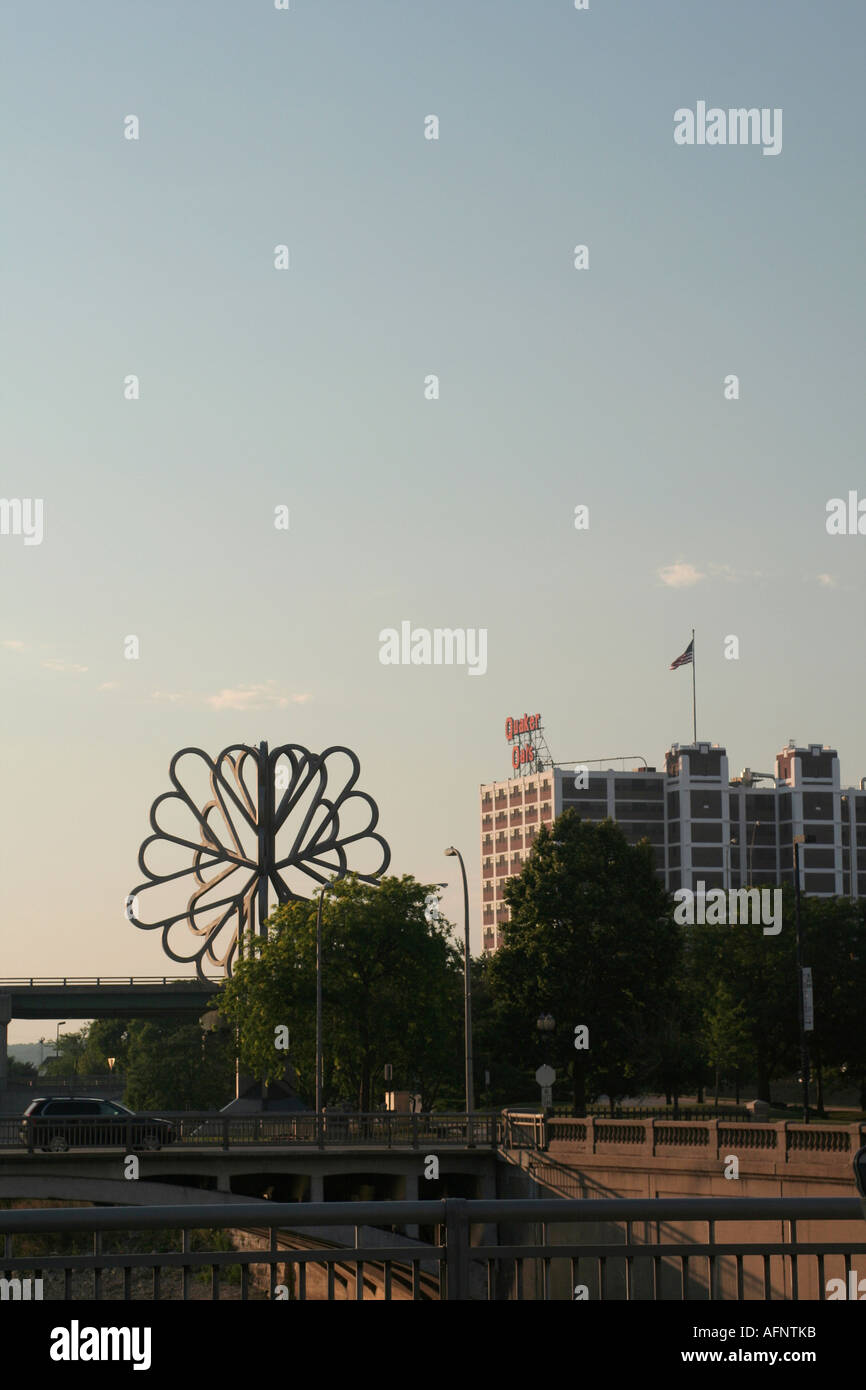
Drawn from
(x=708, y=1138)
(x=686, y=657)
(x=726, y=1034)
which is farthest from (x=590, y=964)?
(x=686, y=657)

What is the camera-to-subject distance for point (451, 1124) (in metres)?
61.3

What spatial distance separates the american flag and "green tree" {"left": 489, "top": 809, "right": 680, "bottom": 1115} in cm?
8687

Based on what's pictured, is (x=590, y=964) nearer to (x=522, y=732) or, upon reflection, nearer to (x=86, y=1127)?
(x=86, y=1127)

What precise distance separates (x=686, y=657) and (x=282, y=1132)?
10545 cm

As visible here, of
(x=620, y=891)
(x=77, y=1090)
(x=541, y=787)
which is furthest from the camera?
(x=541, y=787)

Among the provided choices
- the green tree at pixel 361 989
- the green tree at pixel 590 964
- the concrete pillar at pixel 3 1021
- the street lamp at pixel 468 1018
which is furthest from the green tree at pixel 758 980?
the concrete pillar at pixel 3 1021

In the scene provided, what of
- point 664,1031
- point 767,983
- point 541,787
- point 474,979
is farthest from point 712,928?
point 541,787

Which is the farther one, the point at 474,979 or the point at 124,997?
the point at 124,997

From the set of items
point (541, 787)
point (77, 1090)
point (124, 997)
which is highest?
point (541, 787)

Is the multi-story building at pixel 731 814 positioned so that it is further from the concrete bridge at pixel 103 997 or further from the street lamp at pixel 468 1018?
the street lamp at pixel 468 1018

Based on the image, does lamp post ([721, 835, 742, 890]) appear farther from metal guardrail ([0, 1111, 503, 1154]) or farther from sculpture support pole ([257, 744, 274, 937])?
metal guardrail ([0, 1111, 503, 1154])

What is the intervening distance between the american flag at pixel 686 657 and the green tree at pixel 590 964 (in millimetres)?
86867

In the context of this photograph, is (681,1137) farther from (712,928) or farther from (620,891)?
(712,928)
